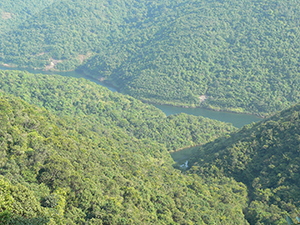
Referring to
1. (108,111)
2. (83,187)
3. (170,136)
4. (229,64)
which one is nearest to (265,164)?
(170,136)

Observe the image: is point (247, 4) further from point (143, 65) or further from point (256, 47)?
point (143, 65)

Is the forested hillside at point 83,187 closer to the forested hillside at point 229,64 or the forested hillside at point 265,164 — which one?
the forested hillside at point 265,164

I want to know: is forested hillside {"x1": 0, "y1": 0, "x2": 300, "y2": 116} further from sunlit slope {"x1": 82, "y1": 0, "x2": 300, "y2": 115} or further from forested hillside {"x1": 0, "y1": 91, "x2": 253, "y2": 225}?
forested hillside {"x1": 0, "y1": 91, "x2": 253, "y2": 225}

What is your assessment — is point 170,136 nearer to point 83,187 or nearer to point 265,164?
point 265,164

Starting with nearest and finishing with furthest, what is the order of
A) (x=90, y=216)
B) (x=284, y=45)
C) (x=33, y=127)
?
(x=90, y=216) → (x=33, y=127) → (x=284, y=45)

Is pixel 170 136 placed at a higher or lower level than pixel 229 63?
lower

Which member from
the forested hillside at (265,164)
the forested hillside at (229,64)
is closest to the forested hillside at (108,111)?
the forested hillside at (265,164)

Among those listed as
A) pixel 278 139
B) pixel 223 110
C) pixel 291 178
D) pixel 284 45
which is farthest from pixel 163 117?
pixel 284 45
